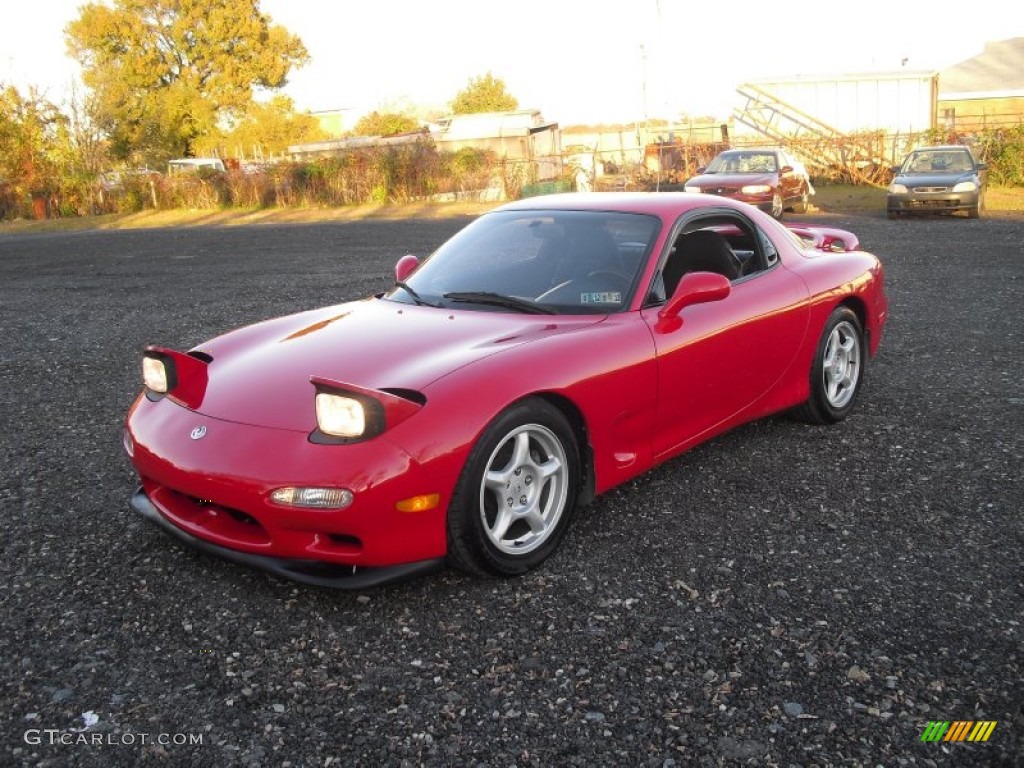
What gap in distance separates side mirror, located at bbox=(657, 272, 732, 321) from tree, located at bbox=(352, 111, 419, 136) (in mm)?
53681

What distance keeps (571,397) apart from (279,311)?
6508 millimetres

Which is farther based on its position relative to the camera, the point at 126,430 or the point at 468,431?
the point at 126,430

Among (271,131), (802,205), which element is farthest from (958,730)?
(271,131)

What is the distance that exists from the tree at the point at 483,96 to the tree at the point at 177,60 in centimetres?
2402

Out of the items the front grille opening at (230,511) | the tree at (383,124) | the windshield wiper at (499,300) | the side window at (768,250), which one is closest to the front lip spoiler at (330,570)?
the front grille opening at (230,511)

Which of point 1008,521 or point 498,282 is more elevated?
point 498,282

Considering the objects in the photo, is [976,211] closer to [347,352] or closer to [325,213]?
[347,352]

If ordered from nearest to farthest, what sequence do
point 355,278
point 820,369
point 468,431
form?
point 468,431 → point 820,369 → point 355,278

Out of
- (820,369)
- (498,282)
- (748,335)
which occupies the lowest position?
(820,369)

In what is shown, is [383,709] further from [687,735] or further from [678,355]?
[678,355]

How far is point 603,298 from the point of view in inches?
159

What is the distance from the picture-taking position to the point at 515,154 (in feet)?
96.6

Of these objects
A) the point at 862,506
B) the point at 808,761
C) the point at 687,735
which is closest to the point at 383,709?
the point at 687,735

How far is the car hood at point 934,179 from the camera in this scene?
17192 mm
